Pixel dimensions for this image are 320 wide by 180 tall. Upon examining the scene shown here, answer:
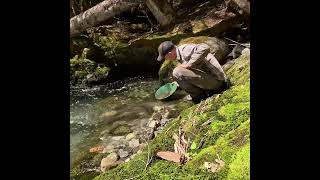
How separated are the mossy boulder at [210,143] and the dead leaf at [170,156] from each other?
0.19 ft

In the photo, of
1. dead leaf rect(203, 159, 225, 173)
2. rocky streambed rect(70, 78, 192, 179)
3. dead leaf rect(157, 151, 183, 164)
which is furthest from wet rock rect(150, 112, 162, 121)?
dead leaf rect(203, 159, 225, 173)

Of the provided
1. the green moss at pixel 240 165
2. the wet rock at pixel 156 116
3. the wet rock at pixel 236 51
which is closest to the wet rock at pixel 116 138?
the wet rock at pixel 156 116

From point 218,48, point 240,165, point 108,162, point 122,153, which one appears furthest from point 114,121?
point 240,165

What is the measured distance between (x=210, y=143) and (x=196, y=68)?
2.15m

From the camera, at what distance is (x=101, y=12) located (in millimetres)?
9180

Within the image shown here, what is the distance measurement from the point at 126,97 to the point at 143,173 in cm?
474

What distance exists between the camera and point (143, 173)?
12.8ft

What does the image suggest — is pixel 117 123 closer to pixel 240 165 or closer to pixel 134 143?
pixel 134 143

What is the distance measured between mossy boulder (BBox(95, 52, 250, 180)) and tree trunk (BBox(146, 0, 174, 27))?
4.80m

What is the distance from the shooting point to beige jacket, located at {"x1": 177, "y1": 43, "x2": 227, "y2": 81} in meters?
5.51

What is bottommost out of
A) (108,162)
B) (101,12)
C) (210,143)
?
(108,162)

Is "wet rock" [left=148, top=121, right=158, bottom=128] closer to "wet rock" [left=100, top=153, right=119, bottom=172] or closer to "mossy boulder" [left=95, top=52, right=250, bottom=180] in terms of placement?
"wet rock" [left=100, top=153, right=119, bottom=172]
